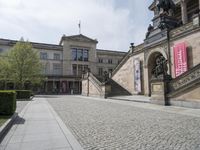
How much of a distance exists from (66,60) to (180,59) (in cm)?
4559

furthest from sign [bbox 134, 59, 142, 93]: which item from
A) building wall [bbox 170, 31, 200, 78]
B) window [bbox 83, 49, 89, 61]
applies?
window [bbox 83, 49, 89, 61]

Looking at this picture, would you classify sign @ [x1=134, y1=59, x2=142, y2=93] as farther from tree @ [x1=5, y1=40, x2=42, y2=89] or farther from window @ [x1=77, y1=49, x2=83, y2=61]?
window @ [x1=77, y1=49, x2=83, y2=61]

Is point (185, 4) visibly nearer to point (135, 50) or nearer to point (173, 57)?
point (135, 50)

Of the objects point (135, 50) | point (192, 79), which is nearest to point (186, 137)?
point (192, 79)

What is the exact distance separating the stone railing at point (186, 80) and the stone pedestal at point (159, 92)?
577 millimetres

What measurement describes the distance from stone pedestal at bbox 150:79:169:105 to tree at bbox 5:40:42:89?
26.7 metres

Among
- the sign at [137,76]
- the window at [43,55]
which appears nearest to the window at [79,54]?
the window at [43,55]

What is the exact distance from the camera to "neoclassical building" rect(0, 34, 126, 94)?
57.0 meters

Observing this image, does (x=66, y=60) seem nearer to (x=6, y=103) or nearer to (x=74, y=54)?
(x=74, y=54)

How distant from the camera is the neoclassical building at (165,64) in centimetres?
1377

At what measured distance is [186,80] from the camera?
45.0 feet

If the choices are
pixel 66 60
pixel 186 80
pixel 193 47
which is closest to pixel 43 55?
pixel 66 60

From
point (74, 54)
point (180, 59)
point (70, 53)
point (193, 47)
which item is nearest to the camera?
point (193, 47)

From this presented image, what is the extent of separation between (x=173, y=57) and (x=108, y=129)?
16115 mm
